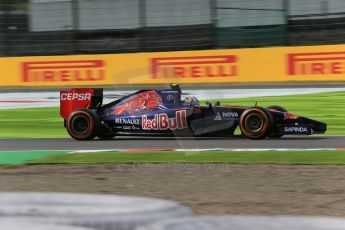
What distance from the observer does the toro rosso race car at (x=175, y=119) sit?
10.8 metres

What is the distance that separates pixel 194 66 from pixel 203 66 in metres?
0.26

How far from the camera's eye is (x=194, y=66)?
17234 millimetres

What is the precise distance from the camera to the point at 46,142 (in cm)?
1141

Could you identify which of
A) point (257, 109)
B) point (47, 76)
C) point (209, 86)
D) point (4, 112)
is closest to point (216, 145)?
point (257, 109)

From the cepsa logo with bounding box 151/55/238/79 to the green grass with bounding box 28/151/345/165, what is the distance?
765 cm

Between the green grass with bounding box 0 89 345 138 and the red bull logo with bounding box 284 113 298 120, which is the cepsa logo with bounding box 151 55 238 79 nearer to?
the green grass with bounding box 0 89 345 138

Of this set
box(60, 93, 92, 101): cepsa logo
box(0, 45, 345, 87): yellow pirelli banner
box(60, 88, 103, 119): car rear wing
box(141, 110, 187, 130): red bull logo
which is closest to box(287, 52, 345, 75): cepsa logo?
box(0, 45, 345, 87): yellow pirelli banner

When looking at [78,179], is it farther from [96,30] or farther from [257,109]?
[96,30]

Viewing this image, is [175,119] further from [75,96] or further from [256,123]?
[75,96]

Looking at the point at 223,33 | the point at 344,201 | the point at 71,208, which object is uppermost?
the point at 223,33

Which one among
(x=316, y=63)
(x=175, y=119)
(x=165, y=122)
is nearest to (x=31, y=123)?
(x=165, y=122)

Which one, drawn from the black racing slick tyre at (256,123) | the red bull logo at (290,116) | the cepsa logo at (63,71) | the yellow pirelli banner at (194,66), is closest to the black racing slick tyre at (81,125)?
the black racing slick tyre at (256,123)

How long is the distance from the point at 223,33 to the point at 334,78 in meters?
3.75

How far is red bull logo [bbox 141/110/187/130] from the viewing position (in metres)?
10.9
